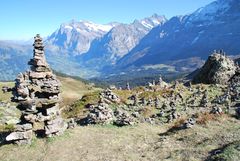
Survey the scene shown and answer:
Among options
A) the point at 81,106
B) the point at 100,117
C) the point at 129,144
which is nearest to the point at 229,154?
the point at 129,144

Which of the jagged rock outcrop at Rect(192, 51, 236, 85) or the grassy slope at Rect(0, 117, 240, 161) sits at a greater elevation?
the jagged rock outcrop at Rect(192, 51, 236, 85)

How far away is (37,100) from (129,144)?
11077 mm

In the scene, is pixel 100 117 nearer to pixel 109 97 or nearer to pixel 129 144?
pixel 129 144

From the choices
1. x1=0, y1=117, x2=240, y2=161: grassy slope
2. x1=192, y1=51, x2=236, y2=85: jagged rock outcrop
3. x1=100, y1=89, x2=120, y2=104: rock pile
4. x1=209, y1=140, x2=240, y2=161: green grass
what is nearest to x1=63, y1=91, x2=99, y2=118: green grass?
x1=100, y1=89, x2=120, y2=104: rock pile

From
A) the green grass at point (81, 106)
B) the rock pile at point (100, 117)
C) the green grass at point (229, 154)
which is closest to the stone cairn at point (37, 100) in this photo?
the rock pile at point (100, 117)

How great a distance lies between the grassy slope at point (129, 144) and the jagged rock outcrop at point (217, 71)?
41519mm

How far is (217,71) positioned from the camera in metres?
89.8

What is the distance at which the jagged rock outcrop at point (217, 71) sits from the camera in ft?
290

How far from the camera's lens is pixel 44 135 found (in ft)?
145

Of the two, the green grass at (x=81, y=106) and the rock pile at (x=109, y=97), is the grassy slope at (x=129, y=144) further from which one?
the rock pile at (x=109, y=97)

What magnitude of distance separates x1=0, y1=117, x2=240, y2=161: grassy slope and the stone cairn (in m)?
Answer: 1.29

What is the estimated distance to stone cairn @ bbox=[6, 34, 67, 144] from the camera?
43375 millimetres

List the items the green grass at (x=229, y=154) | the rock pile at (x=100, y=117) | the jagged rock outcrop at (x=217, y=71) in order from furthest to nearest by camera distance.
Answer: the jagged rock outcrop at (x=217, y=71)
the rock pile at (x=100, y=117)
the green grass at (x=229, y=154)

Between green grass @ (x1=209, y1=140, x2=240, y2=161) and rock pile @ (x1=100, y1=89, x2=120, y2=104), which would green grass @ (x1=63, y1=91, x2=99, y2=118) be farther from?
green grass @ (x1=209, y1=140, x2=240, y2=161)
